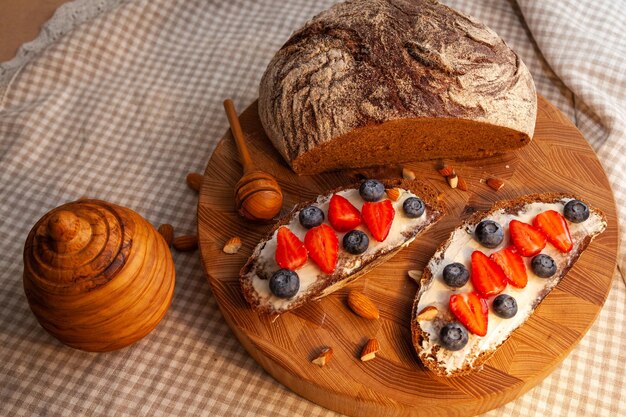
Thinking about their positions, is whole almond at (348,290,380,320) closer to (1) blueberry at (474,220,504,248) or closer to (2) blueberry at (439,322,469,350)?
(2) blueberry at (439,322,469,350)

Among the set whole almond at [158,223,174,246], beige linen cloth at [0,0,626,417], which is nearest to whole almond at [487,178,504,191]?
beige linen cloth at [0,0,626,417]

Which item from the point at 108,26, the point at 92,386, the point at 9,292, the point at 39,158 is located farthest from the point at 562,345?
the point at 108,26

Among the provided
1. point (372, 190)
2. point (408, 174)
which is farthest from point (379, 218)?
point (408, 174)

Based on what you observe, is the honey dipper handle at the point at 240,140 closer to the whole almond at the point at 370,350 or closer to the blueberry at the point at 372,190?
the blueberry at the point at 372,190

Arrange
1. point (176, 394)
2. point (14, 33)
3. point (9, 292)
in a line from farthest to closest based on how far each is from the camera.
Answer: point (14, 33), point (9, 292), point (176, 394)

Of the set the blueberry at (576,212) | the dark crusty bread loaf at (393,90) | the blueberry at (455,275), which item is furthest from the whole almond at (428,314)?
the dark crusty bread loaf at (393,90)

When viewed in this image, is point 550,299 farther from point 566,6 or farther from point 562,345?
point 566,6
